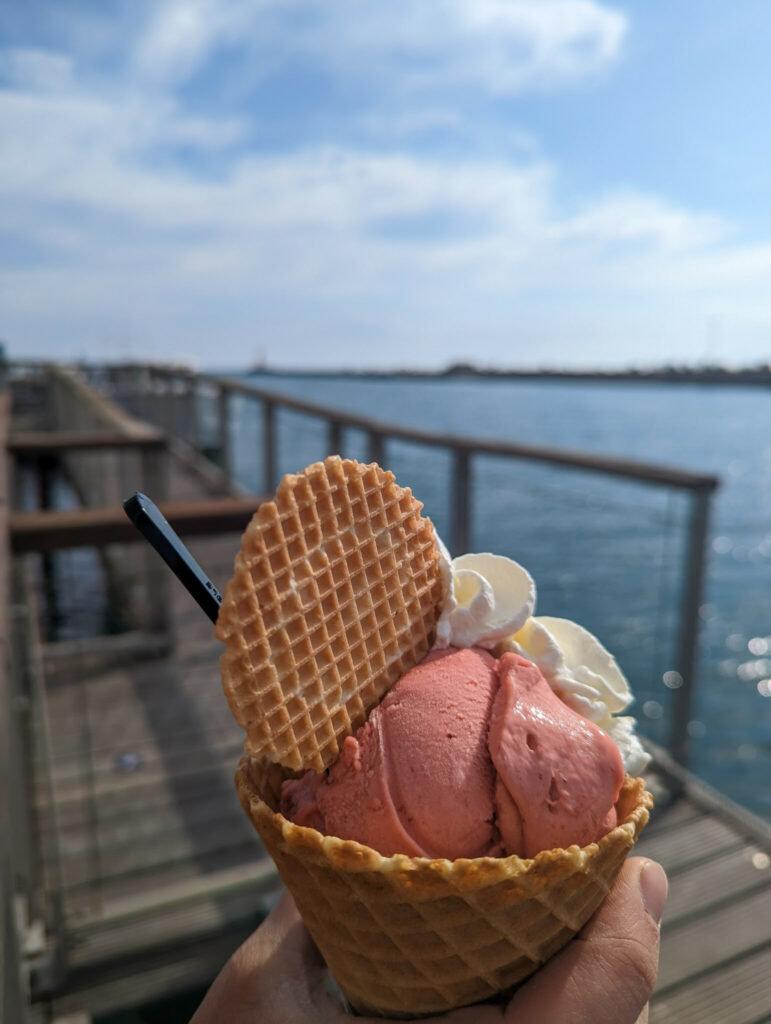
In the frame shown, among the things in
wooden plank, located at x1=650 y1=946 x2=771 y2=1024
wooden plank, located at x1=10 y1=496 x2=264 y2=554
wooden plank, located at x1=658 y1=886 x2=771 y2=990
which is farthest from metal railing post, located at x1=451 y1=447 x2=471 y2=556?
wooden plank, located at x1=650 y1=946 x2=771 y2=1024

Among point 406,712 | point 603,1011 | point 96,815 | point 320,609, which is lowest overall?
point 96,815

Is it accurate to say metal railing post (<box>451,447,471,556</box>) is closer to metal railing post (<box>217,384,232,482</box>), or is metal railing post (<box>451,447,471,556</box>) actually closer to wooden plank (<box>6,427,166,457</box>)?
wooden plank (<box>6,427,166,457</box>)

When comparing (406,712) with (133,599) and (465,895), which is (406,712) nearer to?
(465,895)

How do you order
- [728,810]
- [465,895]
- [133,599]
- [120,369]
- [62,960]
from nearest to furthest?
[465,895], [62,960], [728,810], [133,599], [120,369]

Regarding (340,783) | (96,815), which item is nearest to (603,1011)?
(340,783)

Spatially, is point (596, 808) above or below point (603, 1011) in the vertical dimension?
above

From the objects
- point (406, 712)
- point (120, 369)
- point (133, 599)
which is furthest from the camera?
point (120, 369)

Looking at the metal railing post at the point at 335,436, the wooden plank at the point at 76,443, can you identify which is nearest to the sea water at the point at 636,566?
the metal railing post at the point at 335,436

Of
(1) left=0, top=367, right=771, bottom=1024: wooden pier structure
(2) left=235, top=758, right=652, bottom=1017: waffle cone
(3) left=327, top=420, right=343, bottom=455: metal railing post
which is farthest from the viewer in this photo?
(3) left=327, top=420, right=343, bottom=455: metal railing post
